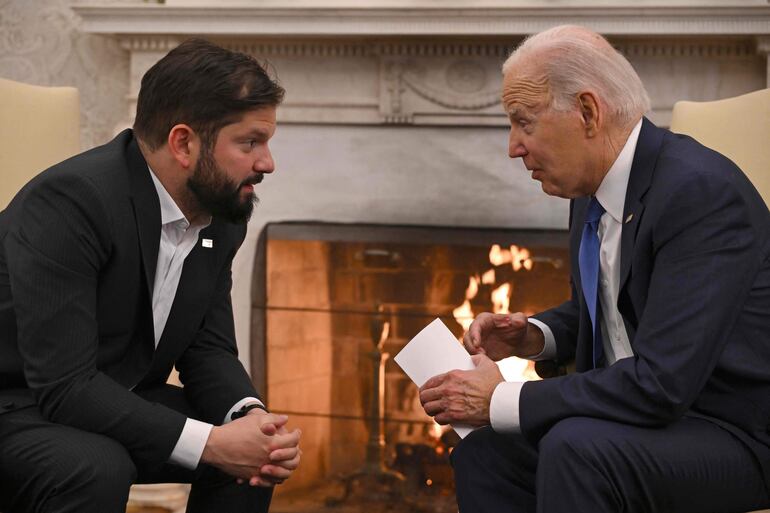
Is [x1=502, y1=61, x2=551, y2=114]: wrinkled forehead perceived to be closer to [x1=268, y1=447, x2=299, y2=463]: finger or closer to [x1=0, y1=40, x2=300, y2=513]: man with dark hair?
[x1=0, y1=40, x2=300, y2=513]: man with dark hair

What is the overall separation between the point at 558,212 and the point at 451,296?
43 cm

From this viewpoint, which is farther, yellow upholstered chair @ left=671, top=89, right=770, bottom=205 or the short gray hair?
yellow upholstered chair @ left=671, top=89, right=770, bottom=205

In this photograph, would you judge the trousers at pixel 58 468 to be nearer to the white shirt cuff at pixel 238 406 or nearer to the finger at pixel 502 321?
the white shirt cuff at pixel 238 406

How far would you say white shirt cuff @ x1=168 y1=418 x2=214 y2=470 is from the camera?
5.23 feet

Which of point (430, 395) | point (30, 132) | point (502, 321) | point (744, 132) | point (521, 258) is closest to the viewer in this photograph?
point (430, 395)

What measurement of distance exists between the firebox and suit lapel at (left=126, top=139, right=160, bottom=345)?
1534mm

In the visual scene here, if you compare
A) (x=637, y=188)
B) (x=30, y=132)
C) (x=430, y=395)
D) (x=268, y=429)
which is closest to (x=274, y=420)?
(x=268, y=429)

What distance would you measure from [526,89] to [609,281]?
35 centimetres

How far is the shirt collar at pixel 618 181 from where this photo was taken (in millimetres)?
1676

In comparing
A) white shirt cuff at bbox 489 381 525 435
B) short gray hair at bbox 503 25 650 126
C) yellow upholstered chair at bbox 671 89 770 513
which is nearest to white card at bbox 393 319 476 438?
white shirt cuff at bbox 489 381 525 435

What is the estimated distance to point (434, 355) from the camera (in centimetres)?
174

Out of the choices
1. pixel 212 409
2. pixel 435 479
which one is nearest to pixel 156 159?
pixel 212 409

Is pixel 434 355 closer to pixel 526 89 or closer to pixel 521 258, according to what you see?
pixel 526 89

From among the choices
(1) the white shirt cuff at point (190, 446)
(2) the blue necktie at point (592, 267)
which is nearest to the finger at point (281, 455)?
(1) the white shirt cuff at point (190, 446)
